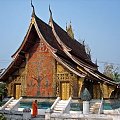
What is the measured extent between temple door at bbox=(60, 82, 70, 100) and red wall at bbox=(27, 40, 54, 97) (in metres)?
0.79

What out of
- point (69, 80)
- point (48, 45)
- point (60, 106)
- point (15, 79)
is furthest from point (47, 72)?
point (60, 106)

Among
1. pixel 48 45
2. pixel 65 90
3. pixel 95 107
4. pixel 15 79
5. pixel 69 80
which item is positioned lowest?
pixel 95 107

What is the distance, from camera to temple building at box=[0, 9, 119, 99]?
54.0ft

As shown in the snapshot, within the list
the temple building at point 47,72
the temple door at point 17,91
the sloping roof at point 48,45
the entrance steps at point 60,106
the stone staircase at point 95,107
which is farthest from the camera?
the temple door at point 17,91

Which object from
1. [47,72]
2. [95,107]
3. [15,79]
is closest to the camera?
[95,107]

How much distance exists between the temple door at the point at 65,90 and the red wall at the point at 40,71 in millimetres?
792

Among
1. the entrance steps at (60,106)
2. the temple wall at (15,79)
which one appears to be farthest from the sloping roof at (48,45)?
the entrance steps at (60,106)

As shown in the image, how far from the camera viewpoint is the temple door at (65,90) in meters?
16.5

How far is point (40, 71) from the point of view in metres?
17.4

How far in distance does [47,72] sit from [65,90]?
1.90 m

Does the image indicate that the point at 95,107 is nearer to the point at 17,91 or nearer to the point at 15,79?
the point at 17,91

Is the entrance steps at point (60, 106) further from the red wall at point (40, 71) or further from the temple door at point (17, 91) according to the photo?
the temple door at point (17, 91)

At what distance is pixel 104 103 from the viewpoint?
1650 cm

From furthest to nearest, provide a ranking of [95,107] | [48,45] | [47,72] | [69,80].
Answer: [47,72]
[48,45]
[69,80]
[95,107]
